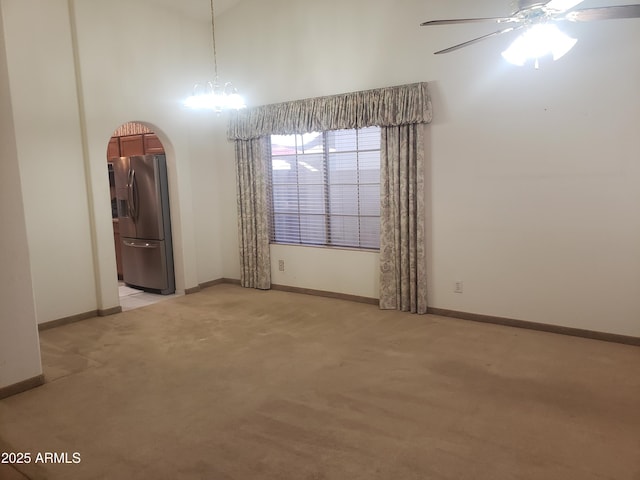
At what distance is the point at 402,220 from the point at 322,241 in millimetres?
1260

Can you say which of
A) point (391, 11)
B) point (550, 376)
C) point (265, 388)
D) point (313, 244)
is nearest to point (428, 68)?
point (391, 11)

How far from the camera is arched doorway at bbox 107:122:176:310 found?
618cm

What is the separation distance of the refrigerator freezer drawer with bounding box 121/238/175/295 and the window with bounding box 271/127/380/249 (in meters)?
1.45

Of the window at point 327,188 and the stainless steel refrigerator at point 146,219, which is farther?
the stainless steel refrigerator at point 146,219

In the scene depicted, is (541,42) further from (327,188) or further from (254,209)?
(254,209)

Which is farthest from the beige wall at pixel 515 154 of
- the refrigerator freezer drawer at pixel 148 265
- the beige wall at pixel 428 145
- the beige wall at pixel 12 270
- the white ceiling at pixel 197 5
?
the beige wall at pixel 12 270

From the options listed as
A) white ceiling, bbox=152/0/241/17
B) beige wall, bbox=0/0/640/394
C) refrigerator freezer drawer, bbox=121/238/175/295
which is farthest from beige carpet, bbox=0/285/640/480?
white ceiling, bbox=152/0/241/17

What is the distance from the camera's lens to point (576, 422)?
2.92 metres

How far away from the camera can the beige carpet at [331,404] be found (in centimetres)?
258

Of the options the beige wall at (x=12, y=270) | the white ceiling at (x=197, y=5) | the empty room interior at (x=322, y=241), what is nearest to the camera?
the empty room interior at (x=322, y=241)

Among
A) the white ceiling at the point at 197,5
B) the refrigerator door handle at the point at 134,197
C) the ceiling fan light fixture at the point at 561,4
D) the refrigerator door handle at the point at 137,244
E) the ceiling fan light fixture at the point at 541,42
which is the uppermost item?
the white ceiling at the point at 197,5

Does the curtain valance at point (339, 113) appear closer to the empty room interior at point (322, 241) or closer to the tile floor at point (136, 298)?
the empty room interior at point (322, 241)

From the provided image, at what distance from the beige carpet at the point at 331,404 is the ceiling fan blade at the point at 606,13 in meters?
2.29

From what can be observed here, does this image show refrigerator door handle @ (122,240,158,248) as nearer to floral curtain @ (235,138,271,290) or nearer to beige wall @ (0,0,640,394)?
beige wall @ (0,0,640,394)
